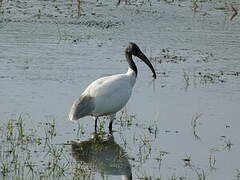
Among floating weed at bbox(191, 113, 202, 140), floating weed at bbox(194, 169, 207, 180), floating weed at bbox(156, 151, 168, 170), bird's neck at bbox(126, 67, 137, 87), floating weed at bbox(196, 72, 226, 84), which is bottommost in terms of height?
floating weed at bbox(194, 169, 207, 180)

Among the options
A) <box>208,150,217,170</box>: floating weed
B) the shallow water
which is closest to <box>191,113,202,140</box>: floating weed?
the shallow water

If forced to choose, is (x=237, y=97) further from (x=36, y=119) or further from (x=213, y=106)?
(x=36, y=119)

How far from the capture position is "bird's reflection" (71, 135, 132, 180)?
8.30m

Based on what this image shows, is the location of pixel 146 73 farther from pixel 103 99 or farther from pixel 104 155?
pixel 104 155

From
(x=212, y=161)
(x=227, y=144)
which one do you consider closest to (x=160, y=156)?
(x=212, y=161)

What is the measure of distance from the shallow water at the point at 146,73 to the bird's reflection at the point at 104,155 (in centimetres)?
9

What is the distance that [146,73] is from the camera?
13.4 m

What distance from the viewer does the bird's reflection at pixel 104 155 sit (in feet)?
27.2

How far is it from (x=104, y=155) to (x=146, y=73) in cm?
458

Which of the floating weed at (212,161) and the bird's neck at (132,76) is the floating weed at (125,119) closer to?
the bird's neck at (132,76)

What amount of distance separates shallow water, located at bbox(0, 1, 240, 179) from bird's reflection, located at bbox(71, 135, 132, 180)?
0.28 feet

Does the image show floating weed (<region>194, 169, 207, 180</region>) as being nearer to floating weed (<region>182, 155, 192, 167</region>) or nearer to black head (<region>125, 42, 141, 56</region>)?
floating weed (<region>182, 155, 192, 167</region>)

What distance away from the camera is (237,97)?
1209 cm

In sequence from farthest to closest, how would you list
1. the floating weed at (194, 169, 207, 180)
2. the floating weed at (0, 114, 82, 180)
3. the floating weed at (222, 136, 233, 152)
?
the floating weed at (222, 136, 233, 152), the floating weed at (194, 169, 207, 180), the floating weed at (0, 114, 82, 180)
